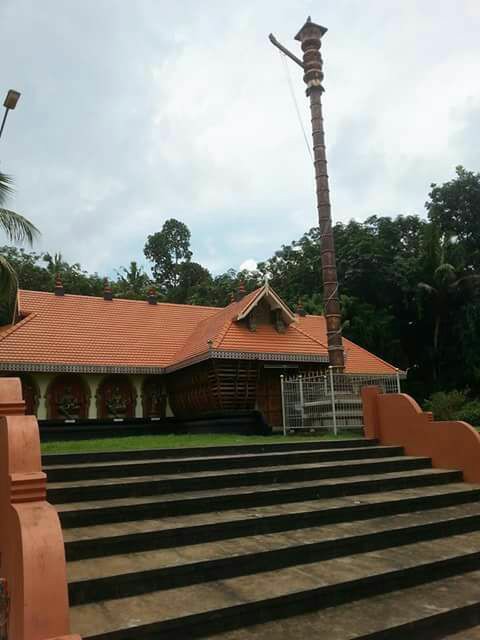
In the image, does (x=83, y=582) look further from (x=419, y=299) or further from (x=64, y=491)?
(x=419, y=299)

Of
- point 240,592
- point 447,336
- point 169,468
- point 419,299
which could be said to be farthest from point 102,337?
point 447,336

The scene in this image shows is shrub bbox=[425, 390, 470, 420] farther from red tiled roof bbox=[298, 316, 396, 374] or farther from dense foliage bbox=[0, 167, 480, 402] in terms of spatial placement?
dense foliage bbox=[0, 167, 480, 402]

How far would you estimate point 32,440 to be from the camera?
4.51 metres

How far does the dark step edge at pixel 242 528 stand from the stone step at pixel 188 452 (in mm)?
1855

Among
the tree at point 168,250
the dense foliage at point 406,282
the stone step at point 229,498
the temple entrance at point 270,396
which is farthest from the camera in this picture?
the tree at point 168,250

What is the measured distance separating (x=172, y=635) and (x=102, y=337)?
472 inches

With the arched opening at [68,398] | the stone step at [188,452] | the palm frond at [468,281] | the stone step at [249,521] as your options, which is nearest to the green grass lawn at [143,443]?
the stone step at [188,452]

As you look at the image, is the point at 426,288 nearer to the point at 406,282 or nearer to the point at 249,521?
the point at 406,282

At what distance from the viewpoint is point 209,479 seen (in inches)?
236

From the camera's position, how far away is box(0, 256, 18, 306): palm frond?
11062mm

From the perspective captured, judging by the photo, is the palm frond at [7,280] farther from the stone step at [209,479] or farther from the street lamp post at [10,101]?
the stone step at [209,479]

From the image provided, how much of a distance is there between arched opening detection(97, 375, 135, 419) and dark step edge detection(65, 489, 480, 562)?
9.61 m

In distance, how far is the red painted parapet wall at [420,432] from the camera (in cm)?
747

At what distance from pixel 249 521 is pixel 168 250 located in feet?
129
